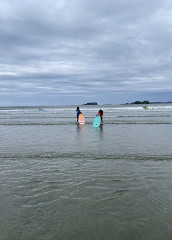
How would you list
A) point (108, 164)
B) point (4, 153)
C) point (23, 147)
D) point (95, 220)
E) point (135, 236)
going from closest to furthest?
point (135, 236)
point (95, 220)
point (108, 164)
point (4, 153)
point (23, 147)

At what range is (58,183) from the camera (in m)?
6.04

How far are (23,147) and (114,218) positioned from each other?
855 centimetres

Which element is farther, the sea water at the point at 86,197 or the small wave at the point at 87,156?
the small wave at the point at 87,156

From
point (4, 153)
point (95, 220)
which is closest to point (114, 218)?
point (95, 220)

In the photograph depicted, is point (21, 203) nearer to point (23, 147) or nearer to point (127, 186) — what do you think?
point (127, 186)

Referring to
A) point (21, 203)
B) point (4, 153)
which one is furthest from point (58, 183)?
point (4, 153)

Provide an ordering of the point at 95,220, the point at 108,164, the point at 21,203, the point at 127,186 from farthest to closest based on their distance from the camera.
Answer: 1. the point at 108,164
2. the point at 127,186
3. the point at 21,203
4. the point at 95,220

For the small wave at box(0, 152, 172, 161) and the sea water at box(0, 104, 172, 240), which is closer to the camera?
the sea water at box(0, 104, 172, 240)

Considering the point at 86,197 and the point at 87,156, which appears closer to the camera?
the point at 86,197

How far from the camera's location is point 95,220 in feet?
13.4

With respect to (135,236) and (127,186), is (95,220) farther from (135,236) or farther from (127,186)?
(127,186)

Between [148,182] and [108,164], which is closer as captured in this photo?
[148,182]

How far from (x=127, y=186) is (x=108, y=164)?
2.32m

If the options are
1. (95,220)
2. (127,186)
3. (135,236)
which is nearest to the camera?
(135,236)
